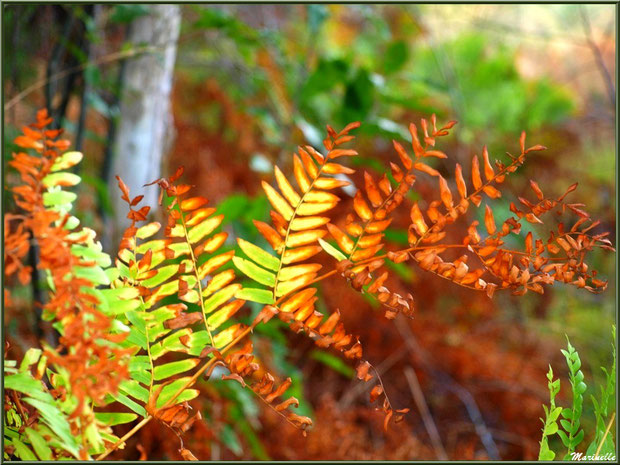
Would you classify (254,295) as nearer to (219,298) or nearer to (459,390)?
(219,298)

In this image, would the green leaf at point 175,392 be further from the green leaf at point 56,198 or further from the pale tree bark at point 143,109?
the pale tree bark at point 143,109

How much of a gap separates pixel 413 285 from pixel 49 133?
7.15ft

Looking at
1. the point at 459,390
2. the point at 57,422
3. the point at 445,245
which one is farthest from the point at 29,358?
the point at 459,390

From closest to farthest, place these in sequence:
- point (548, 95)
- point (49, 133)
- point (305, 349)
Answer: point (49, 133) → point (305, 349) → point (548, 95)

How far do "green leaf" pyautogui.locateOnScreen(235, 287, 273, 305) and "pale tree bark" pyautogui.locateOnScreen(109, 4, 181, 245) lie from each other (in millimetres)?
917

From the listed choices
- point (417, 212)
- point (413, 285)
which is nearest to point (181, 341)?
point (417, 212)

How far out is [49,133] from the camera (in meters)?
0.48

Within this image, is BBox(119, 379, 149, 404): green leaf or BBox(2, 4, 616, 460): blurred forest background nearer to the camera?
BBox(119, 379, 149, 404): green leaf

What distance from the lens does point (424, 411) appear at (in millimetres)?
1960

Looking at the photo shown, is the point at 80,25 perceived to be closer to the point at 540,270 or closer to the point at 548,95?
the point at 540,270

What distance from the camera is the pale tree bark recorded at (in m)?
1.40

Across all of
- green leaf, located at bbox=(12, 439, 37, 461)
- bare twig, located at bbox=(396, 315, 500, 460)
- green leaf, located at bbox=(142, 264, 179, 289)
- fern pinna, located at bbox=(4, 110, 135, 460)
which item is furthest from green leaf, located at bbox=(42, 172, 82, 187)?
bare twig, located at bbox=(396, 315, 500, 460)

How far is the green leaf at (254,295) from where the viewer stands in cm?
53

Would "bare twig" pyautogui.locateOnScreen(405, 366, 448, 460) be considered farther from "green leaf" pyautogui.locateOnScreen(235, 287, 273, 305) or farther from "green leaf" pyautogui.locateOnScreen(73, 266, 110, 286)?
"green leaf" pyautogui.locateOnScreen(73, 266, 110, 286)
